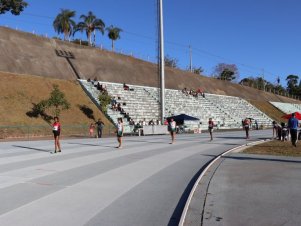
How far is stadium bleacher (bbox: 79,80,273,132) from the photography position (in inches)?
1870

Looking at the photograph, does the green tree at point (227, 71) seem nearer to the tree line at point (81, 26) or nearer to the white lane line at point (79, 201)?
the tree line at point (81, 26)

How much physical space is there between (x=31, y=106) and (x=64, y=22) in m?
41.2

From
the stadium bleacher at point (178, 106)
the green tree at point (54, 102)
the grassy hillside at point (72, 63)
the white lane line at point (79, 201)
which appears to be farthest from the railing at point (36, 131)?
the white lane line at point (79, 201)

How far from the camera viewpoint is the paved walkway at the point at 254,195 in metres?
6.83

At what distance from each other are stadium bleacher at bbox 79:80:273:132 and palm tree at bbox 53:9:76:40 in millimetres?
25121

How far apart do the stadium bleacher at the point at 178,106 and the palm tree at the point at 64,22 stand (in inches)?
989

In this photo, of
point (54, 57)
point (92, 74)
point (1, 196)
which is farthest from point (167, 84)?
point (1, 196)

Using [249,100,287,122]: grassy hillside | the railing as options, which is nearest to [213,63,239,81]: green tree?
[249,100,287,122]: grassy hillside

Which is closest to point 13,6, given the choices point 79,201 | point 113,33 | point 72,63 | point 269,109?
point 72,63

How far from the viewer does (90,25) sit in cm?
7888

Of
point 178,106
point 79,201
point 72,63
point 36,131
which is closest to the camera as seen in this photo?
point 79,201

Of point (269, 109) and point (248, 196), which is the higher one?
point (269, 109)

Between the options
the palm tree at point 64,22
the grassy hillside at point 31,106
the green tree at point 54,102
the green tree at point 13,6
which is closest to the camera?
the grassy hillside at point 31,106

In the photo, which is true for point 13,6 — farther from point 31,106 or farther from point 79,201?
point 79,201
